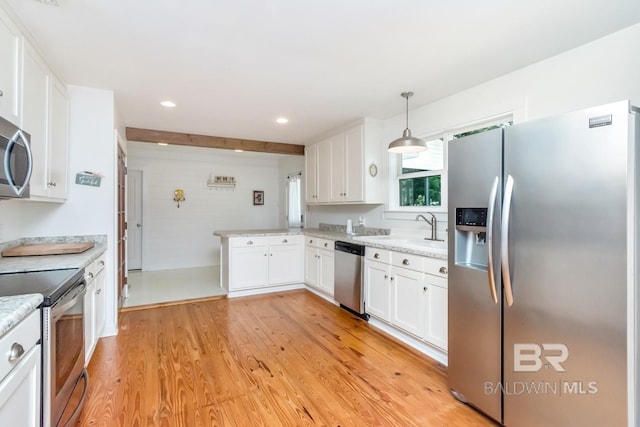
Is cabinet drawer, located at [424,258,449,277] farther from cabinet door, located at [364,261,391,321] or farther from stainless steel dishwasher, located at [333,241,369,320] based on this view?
stainless steel dishwasher, located at [333,241,369,320]

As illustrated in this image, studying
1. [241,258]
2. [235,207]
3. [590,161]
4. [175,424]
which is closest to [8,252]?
[175,424]

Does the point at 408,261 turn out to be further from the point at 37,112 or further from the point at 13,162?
the point at 37,112

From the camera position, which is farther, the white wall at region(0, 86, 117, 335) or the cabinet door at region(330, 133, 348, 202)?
the cabinet door at region(330, 133, 348, 202)

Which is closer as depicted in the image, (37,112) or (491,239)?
(491,239)

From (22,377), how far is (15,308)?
25cm

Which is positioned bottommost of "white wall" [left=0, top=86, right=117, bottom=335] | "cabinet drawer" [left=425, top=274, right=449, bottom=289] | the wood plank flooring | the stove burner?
the wood plank flooring

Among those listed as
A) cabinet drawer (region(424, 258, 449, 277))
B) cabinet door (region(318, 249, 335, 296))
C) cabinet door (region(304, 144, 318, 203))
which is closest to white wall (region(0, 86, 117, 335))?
cabinet door (region(318, 249, 335, 296))

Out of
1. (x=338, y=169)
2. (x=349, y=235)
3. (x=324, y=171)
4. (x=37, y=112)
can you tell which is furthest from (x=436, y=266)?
(x=37, y=112)

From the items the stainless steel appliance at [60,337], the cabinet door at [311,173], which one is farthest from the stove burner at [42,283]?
the cabinet door at [311,173]

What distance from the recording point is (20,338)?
3.54 feet

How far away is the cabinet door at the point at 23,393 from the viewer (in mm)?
969

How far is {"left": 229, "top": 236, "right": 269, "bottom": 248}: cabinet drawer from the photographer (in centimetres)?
Answer: 415

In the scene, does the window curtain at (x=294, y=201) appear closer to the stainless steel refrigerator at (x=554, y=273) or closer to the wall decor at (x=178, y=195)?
the wall decor at (x=178, y=195)

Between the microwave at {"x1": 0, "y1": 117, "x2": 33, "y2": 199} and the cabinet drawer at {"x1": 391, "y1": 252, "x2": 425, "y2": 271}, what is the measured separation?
2582mm
